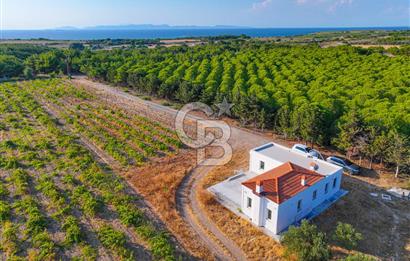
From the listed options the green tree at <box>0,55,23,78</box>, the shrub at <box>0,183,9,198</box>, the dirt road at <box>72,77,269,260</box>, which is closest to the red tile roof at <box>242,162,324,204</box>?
the dirt road at <box>72,77,269,260</box>

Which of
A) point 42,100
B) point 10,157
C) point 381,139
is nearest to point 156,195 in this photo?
point 10,157

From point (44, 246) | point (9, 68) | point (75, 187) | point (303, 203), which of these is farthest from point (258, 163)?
point (9, 68)

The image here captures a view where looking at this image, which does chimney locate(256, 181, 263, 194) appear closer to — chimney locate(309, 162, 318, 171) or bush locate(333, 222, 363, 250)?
bush locate(333, 222, 363, 250)

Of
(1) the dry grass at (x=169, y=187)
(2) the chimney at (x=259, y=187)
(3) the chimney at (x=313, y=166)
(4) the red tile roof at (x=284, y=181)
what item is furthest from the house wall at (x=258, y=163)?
(1) the dry grass at (x=169, y=187)

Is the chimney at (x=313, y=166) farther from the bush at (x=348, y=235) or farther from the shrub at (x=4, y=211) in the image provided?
the shrub at (x=4, y=211)

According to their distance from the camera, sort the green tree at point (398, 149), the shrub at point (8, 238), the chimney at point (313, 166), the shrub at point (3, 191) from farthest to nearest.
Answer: the green tree at point (398, 149)
the shrub at point (3, 191)
the chimney at point (313, 166)
the shrub at point (8, 238)

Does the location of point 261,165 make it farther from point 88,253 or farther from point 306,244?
point 88,253

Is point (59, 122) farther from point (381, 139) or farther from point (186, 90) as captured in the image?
point (381, 139)
